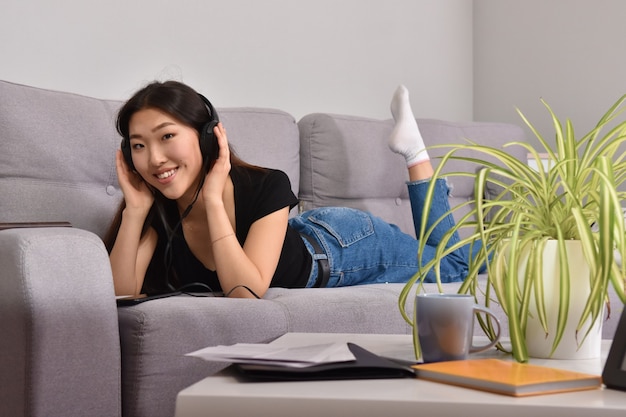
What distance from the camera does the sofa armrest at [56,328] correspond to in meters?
1.35

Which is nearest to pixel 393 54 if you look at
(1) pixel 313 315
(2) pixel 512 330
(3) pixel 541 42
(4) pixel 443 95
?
(4) pixel 443 95

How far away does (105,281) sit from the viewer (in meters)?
1.45

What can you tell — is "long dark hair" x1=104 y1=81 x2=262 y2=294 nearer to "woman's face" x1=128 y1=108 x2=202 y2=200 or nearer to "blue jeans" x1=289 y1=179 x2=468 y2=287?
"woman's face" x1=128 y1=108 x2=202 y2=200

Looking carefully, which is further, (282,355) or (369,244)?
(369,244)

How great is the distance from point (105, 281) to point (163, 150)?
21.9 inches

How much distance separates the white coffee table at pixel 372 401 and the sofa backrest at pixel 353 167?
1814 mm

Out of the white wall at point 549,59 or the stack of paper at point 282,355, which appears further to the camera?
the white wall at point 549,59

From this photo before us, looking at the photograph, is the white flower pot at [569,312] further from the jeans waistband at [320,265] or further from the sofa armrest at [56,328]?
the jeans waistband at [320,265]

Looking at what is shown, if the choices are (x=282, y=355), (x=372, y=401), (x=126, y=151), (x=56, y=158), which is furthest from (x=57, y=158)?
(x=372, y=401)

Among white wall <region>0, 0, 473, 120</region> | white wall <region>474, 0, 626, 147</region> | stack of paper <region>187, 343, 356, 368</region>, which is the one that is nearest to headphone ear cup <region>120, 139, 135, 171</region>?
white wall <region>0, 0, 473, 120</region>

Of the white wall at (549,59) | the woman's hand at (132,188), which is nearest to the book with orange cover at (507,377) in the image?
the woman's hand at (132,188)

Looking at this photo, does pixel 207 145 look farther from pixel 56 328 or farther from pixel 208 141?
pixel 56 328

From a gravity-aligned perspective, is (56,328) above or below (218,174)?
below

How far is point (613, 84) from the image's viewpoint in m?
3.50
